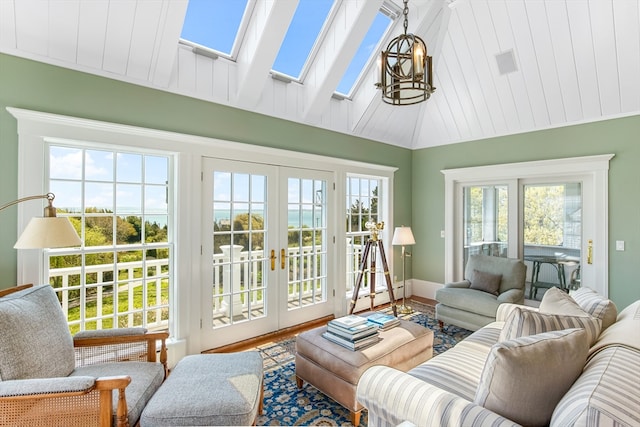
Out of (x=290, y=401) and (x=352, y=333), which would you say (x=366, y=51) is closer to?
(x=352, y=333)

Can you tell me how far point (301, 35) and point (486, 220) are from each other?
366cm

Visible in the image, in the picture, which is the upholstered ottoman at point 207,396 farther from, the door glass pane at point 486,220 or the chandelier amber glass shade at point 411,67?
the door glass pane at point 486,220

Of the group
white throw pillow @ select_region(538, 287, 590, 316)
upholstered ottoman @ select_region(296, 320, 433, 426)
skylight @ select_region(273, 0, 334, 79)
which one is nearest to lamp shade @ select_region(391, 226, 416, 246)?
upholstered ottoman @ select_region(296, 320, 433, 426)

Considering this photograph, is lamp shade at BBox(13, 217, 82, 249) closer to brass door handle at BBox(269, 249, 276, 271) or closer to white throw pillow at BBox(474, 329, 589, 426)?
brass door handle at BBox(269, 249, 276, 271)

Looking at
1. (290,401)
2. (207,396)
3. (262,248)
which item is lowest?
(290,401)

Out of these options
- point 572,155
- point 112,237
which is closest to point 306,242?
point 112,237

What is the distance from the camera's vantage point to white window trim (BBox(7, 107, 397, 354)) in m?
2.31

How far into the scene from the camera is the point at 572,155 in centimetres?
390

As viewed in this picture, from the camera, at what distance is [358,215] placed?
4.77m

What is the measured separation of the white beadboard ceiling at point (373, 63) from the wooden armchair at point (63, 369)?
192cm

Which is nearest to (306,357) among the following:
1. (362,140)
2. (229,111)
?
(229,111)

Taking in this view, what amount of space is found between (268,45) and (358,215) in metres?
2.64

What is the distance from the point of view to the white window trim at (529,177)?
3.68 meters

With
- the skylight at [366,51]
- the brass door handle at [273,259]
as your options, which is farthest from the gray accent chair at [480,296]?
the skylight at [366,51]
